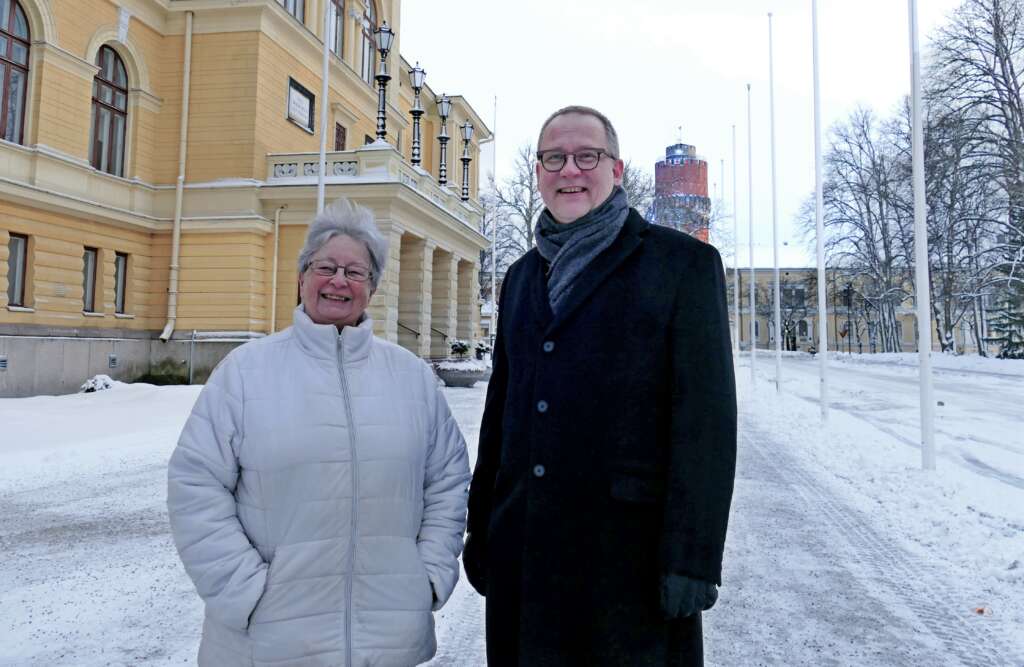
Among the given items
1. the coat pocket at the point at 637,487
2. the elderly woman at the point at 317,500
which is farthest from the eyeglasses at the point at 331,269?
the coat pocket at the point at 637,487

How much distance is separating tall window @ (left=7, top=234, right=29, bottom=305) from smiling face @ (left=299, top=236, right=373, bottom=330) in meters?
17.3

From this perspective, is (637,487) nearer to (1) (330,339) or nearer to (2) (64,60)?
(1) (330,339)

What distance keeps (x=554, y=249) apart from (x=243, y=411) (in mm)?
1077

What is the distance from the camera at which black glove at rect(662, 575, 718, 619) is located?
1.76 meters

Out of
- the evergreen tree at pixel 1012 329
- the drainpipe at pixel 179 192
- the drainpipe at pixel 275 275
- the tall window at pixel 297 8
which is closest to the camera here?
the drainpipe at pixel 179 192

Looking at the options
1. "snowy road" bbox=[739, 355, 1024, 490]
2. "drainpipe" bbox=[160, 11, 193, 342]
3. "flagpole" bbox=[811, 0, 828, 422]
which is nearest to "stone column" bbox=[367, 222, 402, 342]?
"drainpipe" bbox=[160, 11, 193, 342]

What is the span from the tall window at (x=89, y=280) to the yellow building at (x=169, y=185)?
0.05 meters

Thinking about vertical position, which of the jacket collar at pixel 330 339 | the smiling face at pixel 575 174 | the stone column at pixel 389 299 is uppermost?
the stone column at pixel 389 299

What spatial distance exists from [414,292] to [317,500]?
2083 cm

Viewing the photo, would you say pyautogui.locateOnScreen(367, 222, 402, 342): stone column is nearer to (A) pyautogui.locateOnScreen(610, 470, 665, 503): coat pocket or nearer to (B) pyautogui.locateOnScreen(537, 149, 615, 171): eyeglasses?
(B) pyautogui.locateOnScreen(537, 149, 615, 171): eyeglasses

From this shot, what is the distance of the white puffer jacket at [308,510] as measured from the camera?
1.95 m

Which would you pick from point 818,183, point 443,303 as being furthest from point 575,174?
point 443,303

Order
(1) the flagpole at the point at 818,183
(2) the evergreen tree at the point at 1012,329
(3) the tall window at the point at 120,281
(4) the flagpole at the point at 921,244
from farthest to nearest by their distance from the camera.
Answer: (2) the evergreen tree at the point at 1012,329 → (3) the tall window at the point at 120,281 → (1) the flagpole at the point at 818,183 → (4) the flagpole at the point at 921,244

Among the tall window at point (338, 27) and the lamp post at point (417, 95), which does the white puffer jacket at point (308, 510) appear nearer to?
the lamp post at point (417, 95)
